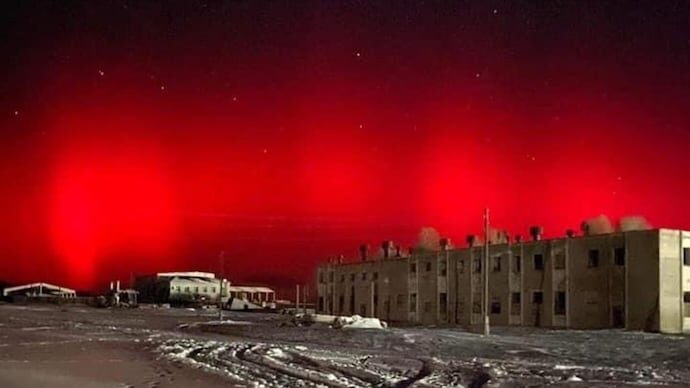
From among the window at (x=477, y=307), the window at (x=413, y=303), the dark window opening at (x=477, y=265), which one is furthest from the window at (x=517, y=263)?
the window at (x=413, y=303)

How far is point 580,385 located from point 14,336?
27988 mm

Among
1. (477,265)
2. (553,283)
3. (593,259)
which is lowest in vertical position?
(553,283)

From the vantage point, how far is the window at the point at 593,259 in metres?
63.1

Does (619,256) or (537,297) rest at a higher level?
(619,256)

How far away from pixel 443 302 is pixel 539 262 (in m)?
14.8

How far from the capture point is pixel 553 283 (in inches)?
2625

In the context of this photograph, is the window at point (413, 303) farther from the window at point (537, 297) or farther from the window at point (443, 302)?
the window at point (537, 297)

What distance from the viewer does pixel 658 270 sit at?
57.8 m

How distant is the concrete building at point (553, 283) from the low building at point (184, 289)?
292 ft

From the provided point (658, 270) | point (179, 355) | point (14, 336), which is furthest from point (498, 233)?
point (179, 355)

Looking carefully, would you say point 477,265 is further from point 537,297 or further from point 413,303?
point 413,303

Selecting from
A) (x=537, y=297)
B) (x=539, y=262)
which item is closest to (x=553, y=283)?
(x=537, y=297)

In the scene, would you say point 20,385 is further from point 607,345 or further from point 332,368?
point 607,345

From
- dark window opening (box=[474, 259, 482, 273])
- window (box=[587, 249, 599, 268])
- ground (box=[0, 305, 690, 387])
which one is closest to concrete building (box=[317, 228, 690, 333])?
window (box=[587, 249, 599, 268])
